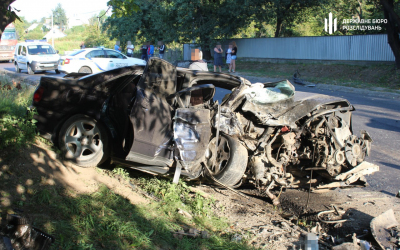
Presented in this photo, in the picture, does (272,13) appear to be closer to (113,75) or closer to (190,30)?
(190,30)

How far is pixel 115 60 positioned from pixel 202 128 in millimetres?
15271

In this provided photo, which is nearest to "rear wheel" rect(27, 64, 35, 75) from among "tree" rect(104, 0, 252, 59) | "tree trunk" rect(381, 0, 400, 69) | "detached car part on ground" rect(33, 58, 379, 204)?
"tree" rect(104, 0, 252, 59)

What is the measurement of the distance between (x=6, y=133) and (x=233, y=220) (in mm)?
2901

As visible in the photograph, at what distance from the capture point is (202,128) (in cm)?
464

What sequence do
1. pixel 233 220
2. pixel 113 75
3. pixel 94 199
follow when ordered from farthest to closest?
pixel 113 75
pixel 233 220
pixel 94 199

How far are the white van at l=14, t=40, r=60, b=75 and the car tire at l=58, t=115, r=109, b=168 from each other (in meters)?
19.2

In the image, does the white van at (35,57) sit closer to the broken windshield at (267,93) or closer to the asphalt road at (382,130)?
the asphalt road at (382,130)

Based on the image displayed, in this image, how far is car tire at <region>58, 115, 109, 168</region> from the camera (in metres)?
5.05

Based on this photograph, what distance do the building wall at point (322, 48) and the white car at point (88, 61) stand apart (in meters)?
13.0

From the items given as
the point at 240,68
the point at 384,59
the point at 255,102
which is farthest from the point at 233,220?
the point at 240,68

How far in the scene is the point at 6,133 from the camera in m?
4.25

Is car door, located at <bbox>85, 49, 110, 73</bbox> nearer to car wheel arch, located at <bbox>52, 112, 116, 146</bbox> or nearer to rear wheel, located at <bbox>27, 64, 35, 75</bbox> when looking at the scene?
rear wheel, located at <bbox>27, 64, 35, 75</bbox>

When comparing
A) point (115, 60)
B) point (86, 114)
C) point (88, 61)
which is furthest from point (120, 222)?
point (115, 60)

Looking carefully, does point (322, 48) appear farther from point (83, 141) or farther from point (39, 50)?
point (83, 141)
